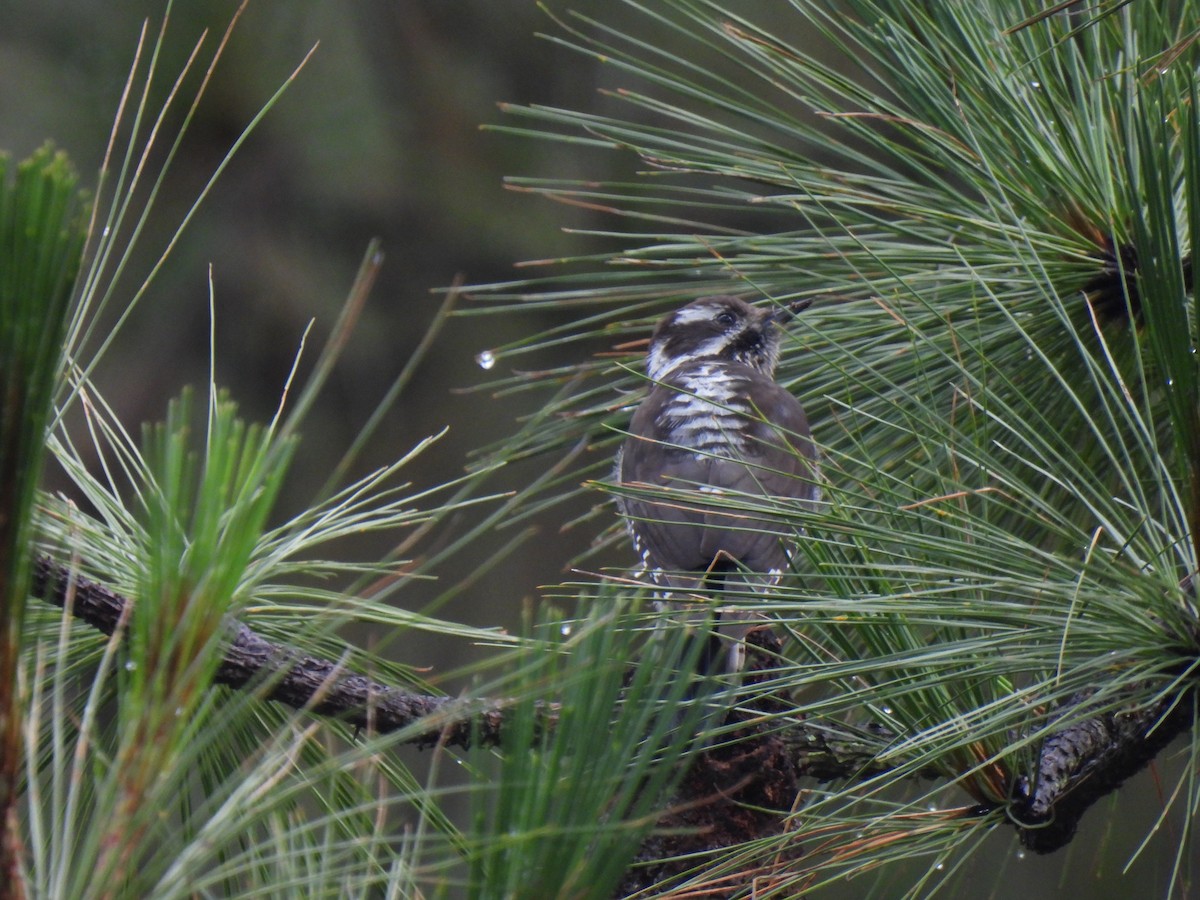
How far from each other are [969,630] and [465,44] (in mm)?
3771

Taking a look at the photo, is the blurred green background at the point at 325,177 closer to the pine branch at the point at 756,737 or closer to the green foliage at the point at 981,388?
the green foliage at the point at 981,388

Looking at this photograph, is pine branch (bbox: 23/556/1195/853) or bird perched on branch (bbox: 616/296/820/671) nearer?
pine branch (bbox: 23/556/1195/853)

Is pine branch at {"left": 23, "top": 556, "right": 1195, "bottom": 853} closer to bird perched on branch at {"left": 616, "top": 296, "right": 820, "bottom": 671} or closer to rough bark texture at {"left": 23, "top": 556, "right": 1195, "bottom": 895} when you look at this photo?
rough bark texture at {"left": 23, "top": 556, "right": 1195, "bottom": 895}

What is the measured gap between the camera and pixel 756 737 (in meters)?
1.36

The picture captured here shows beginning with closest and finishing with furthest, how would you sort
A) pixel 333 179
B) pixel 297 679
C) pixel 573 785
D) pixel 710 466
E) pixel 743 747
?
pixel 573 785 < pixel 297 679 < pixel 743 747 < pixel 710 466 < pixel 333 179

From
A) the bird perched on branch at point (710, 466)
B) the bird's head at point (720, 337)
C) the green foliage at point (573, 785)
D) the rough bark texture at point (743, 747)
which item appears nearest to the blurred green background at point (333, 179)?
the bird's head at point (720, 337)

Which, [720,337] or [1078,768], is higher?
[720,337]

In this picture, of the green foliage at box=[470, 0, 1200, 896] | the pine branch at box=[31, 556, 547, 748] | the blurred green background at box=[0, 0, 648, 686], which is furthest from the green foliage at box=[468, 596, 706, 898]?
the blurred green background at box=[0, 0, 648, 686]

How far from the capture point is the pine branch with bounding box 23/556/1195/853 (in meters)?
1.09

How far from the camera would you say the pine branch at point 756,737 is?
3.58 ft

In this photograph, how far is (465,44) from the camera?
15.4 ft

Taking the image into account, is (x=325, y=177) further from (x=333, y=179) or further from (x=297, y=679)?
(x=297, y=679)

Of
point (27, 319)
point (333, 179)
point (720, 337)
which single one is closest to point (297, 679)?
point (27, 319)

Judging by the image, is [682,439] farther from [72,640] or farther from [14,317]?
[14,317]
